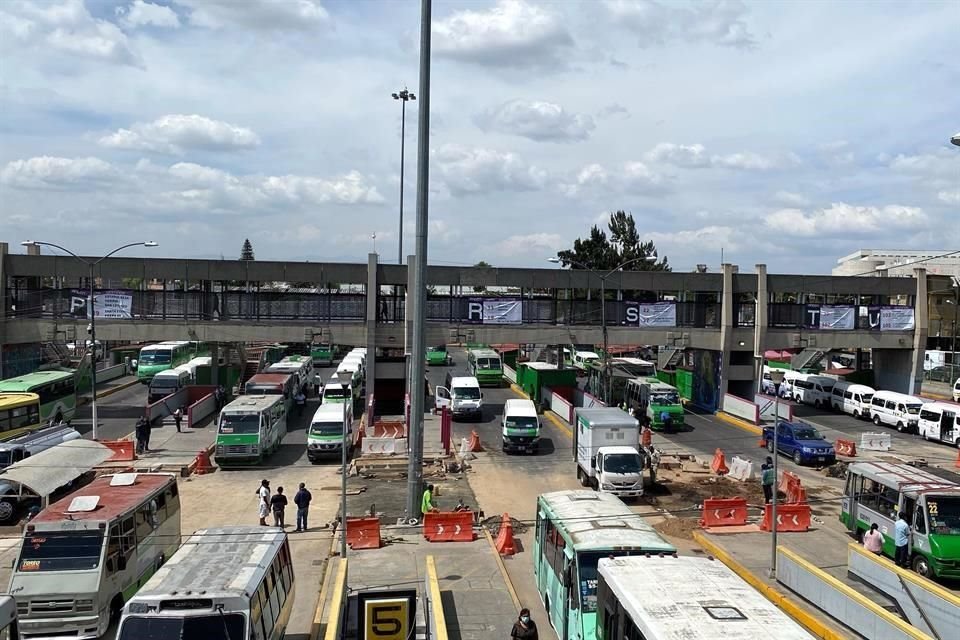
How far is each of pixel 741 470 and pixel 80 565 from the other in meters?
22.5

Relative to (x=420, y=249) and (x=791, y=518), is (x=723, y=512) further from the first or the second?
(x=420, y=249)

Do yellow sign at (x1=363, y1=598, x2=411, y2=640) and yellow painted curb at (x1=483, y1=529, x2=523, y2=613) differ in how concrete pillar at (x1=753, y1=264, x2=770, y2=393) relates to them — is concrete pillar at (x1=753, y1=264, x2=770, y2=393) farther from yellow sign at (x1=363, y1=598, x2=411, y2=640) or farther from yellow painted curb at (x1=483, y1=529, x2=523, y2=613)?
yellow sign at (x1=363, y1=598, x2=411, y2=640)

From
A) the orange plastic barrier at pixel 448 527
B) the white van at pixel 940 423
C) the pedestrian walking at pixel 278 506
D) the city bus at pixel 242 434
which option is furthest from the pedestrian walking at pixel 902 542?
the city bus at pixel 242 434

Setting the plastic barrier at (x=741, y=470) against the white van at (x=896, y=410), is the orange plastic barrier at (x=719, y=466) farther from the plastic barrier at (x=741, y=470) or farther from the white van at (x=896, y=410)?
the white van at (x=896, y=410)

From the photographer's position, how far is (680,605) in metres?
9.66

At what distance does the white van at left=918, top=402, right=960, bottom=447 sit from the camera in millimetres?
35812

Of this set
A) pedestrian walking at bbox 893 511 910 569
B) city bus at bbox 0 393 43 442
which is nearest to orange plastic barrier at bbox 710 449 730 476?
pedestrian walking at bbox 893 511 910 569

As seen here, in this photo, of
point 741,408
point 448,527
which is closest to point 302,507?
point 448,527

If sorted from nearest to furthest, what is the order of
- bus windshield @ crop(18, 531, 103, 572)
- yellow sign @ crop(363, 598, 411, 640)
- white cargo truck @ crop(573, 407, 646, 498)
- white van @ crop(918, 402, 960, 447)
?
yellow sign @ crop(363, 598, 411, 640) < bus windshield @ crop(18, 531, 103, 572) < white cargo truck @ crop(573, 407, 646, 498) < white van @ crop(918, 402, 960, 447)

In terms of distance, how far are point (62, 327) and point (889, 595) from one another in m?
39.8

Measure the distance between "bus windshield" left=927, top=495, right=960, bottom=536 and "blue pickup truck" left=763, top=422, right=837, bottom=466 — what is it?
44.6 feet

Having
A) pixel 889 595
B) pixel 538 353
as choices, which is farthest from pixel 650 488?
pixel 538 353

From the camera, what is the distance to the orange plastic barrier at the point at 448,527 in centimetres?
2108

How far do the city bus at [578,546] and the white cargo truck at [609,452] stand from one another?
8.28m
